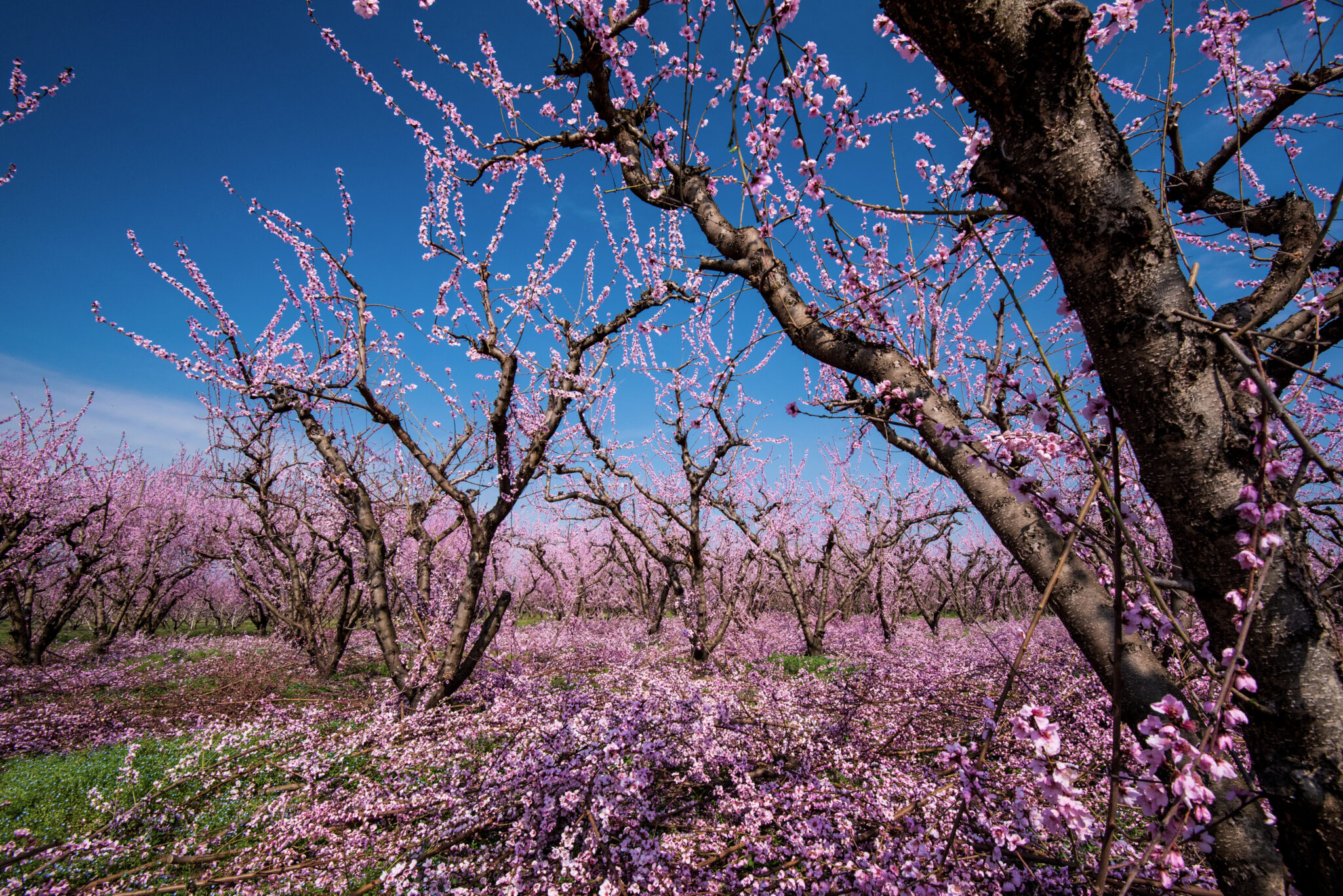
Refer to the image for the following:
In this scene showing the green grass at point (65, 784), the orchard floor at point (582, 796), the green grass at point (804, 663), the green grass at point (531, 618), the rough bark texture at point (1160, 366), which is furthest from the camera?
the green grass at point (531, 618)

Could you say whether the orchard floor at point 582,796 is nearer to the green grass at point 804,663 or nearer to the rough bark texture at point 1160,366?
the rough bark texture at point 1160,366

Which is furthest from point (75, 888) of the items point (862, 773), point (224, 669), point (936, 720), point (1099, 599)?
point (224, 669)

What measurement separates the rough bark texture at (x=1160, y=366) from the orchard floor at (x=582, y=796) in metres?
0.54

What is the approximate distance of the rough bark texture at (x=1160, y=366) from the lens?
130 centimetres

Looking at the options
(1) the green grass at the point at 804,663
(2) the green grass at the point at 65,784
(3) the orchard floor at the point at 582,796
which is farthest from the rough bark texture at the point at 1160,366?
(1) the green grass at the point at 804,663

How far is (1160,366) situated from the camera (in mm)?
1409

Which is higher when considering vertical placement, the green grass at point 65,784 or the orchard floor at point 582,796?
the orchard floor at point 582,796

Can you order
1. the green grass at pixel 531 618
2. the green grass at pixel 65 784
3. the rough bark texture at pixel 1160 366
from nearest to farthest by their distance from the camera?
the rough bark texture at pixel 1160 366 → the green grass at pixel 65 784 → the green grass at pixel 531 618

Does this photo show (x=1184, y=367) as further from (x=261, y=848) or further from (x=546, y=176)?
(x=546, y=176)

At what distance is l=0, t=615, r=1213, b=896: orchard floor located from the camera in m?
2.85

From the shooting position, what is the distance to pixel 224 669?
10.5 m

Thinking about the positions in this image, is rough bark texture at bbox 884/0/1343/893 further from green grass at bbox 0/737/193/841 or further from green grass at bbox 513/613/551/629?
green grass at bbox 513/613/551/629

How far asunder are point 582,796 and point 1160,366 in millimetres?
3652

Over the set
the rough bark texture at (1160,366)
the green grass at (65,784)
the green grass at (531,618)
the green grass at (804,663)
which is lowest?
the green grass at (531,618)
